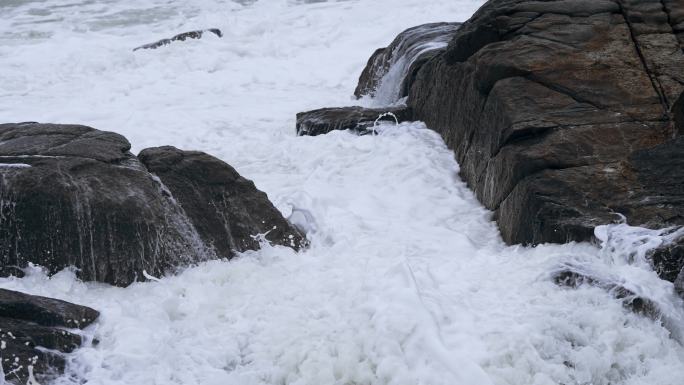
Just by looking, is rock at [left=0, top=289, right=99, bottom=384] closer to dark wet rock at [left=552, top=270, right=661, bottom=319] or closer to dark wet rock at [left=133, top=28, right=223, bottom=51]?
dark wet rock at [left=552, top=270, right=661, bottom=319]

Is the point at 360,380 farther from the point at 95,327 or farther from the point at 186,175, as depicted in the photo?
the point at 186,175

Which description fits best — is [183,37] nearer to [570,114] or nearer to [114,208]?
[114,208]

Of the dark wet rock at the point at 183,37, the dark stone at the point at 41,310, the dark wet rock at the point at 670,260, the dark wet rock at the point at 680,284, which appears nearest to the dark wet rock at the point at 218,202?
the dark stone at the point at 41,310

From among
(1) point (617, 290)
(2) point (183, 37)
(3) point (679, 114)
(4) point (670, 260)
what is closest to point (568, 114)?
(3) point (679, 114)

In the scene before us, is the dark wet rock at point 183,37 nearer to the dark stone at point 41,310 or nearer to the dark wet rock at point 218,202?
→ the dark wet rock at point 218,202

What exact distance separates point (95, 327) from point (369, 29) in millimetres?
11822

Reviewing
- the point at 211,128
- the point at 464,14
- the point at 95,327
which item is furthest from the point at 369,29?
the point at 95,327

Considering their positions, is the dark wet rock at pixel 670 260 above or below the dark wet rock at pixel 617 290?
above

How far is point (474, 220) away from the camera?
6180 millimetres

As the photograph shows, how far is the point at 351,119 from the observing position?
8.48 meters

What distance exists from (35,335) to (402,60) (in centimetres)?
620

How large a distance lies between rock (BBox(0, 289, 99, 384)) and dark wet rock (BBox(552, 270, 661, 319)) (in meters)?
2.82

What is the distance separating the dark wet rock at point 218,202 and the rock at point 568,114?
1.72m

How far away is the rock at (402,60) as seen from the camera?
355 inches
